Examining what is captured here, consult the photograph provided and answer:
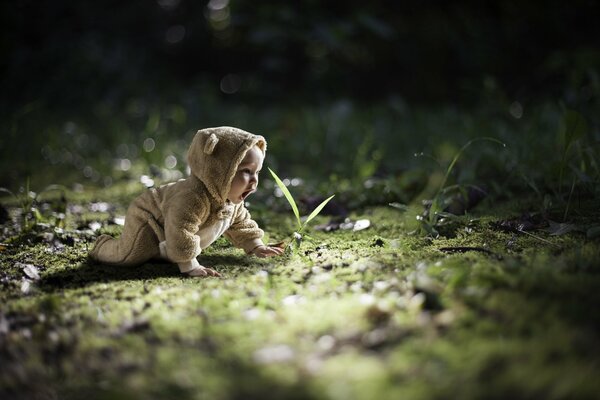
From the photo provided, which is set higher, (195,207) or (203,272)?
(195,207)

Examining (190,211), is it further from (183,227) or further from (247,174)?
(247,174)

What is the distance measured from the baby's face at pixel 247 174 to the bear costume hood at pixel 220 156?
0.12ft

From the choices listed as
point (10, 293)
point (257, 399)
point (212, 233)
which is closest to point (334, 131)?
point (212, 233)

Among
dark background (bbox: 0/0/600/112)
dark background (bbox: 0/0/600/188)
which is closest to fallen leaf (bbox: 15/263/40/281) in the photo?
dark background (bbox: 0/0/600/188)

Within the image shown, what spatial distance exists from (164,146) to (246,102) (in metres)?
3.78

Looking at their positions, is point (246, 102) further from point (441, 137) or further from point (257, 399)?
point (257, 399)

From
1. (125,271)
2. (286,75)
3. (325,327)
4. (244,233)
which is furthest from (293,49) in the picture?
(325,327)

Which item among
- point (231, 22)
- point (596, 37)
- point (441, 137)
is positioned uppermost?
point (231, 22)

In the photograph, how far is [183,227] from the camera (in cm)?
213

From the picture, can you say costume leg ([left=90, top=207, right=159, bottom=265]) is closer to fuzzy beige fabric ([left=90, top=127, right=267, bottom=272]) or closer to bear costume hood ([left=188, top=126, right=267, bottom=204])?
fuzzy beige fabric ([left=90, top=127, right=267, bottom=272])

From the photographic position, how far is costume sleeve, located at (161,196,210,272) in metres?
2.10

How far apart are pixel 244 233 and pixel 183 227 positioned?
14.5 inches

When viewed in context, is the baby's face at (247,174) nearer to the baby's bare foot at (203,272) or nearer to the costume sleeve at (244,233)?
the costume sleeve at (244,233)

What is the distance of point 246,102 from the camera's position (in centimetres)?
830
